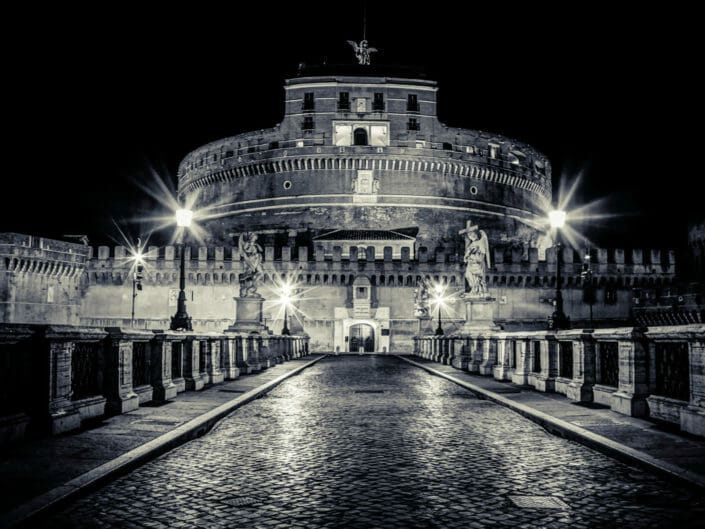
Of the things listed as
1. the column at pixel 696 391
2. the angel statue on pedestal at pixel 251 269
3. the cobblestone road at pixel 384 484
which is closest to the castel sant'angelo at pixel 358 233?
the angel statue on pedestal at pixel 251 269

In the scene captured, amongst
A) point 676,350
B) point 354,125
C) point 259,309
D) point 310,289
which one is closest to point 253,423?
point 676,350

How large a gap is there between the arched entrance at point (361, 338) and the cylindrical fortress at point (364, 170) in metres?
12.2

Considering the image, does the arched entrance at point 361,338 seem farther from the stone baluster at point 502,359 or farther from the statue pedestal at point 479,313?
the stone baluster at point 502,359

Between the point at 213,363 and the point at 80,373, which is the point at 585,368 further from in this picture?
the point at 213,363

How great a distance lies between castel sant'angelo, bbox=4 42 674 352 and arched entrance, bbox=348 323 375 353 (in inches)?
4.1

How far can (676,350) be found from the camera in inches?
289

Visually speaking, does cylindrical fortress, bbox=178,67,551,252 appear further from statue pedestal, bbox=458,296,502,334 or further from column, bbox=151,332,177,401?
column, bbox=151,332,177,401

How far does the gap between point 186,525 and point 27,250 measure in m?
47.1

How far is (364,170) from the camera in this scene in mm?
60750

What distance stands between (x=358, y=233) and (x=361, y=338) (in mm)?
9799

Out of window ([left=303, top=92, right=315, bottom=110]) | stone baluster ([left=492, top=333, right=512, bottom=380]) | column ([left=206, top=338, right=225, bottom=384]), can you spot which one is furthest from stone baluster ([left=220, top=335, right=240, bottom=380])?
window ([left=303, top=92, right=315, bottom=110])

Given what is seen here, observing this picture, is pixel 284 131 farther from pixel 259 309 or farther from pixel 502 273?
pixel 259 309

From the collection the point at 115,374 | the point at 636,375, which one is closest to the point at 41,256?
the point at 115,374

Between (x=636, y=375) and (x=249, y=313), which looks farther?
(x=249, y=313)
